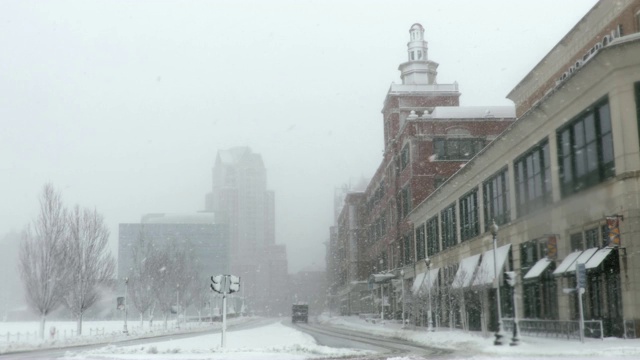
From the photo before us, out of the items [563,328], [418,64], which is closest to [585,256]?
[563,328]

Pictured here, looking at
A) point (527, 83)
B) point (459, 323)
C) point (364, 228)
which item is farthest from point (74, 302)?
point (364, 228)

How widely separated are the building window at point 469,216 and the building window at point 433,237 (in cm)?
855

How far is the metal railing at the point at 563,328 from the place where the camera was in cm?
2877

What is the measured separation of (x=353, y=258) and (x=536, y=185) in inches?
3662

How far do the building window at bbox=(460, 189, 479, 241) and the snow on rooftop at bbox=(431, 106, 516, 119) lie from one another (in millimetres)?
18880

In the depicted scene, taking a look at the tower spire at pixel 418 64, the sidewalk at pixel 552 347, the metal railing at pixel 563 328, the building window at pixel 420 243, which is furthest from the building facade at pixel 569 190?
the tower spire at pixel 418 64

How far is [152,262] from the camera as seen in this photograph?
88250 millimetres

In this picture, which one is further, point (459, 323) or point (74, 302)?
point (74, 302)

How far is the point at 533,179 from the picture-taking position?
124 ft

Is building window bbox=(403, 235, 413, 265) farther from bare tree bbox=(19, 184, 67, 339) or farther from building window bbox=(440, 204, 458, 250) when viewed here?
bare tree bbox=(19, 184, 67, 339)

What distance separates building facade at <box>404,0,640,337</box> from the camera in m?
27.1

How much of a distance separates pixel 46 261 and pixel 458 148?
3839 centimetres

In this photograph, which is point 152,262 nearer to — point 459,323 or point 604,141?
point 459,323

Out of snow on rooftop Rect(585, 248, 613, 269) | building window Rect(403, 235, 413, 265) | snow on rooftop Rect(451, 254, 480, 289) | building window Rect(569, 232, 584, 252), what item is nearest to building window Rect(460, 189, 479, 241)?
snow on rooftop Rect(451, 254, 480, 289)
